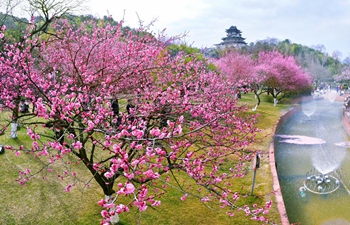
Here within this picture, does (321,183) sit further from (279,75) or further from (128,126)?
(279,75)

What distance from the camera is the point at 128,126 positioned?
3.99 metres

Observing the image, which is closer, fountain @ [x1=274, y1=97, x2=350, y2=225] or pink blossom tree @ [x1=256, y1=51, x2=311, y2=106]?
fountain @ [x1=274, y1=97, x2=350, y2=225]

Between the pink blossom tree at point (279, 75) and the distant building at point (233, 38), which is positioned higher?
the distant building at point (233, 38)

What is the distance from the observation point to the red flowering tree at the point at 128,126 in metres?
3.46

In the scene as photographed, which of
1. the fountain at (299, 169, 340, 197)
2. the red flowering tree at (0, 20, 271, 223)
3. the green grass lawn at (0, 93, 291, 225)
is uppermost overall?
the red flowering tree at (0, 20, 271, 223)

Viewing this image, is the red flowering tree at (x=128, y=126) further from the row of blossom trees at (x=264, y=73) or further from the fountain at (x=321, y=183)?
the row of blossom trees at (x=264, y=73)

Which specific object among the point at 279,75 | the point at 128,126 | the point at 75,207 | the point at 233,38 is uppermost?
the point at 233,38

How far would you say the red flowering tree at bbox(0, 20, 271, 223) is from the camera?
346cm

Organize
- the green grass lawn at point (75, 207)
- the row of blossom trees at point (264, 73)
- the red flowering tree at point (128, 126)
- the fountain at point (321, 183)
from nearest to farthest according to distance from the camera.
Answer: the red flowering tree at point (128, 126) → the green grass lawn at point (75, 207) → the fountain at point (321, 183) → the row of blossom trees at point (264, 73)

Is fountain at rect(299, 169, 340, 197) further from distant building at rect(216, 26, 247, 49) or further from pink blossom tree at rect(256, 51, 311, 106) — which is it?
distant building at rect(216, 26, 247, 49)

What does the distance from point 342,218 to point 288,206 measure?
131 centimetres

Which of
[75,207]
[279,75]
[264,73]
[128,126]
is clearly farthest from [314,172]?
[279,75]

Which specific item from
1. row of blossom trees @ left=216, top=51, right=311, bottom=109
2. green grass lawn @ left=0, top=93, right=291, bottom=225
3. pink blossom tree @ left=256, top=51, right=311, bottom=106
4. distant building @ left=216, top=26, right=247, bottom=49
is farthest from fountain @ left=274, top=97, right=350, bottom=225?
distant building @ left=216, top=26, right=247, bottom=49

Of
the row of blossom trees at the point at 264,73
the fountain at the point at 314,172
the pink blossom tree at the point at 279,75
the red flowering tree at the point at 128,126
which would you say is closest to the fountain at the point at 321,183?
the fountain at the point at 314,172
